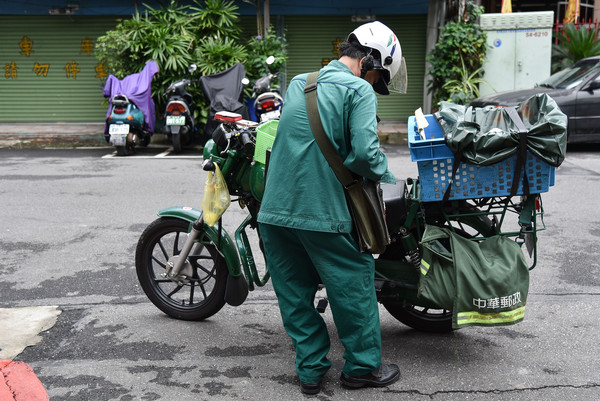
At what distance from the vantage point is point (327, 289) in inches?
121

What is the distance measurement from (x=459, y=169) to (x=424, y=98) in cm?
1182

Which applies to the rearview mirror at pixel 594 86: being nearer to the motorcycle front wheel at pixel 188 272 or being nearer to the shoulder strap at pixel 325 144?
the motorcycle front wheel at pixel 188 272

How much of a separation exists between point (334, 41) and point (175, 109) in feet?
16.9

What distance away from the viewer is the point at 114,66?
40.3 ft

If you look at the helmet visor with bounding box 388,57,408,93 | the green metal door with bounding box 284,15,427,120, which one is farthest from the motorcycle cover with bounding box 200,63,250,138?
the helmet visor with bounding box 388,57,408,93

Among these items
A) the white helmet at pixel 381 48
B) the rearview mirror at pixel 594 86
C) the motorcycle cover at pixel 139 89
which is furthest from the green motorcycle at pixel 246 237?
the rearview mirror at pixel 594 86

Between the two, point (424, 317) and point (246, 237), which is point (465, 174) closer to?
point (424, 317)

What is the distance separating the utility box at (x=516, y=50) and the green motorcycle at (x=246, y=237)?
9.84m

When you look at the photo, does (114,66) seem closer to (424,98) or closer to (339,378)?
(424,98)

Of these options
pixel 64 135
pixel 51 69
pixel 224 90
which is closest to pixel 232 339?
pixel 224 90

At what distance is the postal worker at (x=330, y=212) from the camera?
2.90 metres

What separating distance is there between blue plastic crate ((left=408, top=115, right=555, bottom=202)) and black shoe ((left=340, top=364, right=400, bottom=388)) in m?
0.90

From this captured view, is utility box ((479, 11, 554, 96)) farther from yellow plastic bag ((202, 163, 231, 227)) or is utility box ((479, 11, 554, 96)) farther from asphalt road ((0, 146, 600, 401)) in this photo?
yellow plastic bag ((202, 163, 231, 227))

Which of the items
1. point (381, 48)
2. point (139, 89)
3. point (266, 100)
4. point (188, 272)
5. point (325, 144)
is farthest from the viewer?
point (139, 89)
